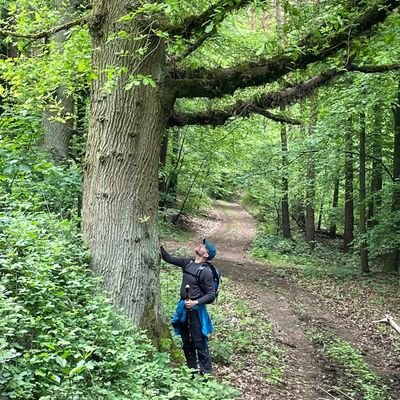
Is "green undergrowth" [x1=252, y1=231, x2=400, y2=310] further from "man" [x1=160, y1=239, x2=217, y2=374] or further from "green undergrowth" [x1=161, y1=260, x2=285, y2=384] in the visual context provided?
"man" [x1=160, y1=239, x2=217, y2=374]

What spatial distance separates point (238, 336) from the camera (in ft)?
26.7

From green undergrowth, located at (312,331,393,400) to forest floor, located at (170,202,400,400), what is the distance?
0.02 meters

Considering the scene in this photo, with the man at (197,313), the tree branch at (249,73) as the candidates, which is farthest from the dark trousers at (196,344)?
the tree branch at (249,73)

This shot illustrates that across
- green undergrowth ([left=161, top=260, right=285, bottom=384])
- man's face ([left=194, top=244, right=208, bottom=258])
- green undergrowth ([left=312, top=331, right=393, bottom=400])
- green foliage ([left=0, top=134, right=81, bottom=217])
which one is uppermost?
green foliage ([left=0, top=134, right=81, bottom=217])

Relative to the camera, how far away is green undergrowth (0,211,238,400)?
3.32 m

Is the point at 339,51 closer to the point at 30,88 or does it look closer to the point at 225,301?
the point at 30,88

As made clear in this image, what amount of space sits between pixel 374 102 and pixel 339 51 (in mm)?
7394

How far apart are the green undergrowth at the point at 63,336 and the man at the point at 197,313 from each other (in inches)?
25.2

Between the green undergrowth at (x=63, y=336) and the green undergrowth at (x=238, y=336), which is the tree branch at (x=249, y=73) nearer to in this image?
the green undergrowth at (x=63, y=336)

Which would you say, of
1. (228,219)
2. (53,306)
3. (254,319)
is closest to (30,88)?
(53,306)

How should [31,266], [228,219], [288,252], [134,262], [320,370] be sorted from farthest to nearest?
[228,219] → [288,252] → [320,370] → [134,262] → [31,266]

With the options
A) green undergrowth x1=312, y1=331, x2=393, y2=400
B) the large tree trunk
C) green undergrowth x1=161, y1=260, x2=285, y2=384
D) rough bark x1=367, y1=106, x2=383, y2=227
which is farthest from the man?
rough bark x1=367, y1=106, x2=383, y2=227

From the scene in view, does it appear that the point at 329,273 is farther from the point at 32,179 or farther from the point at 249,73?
the point at 32,179

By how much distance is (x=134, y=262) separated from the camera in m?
5.68
